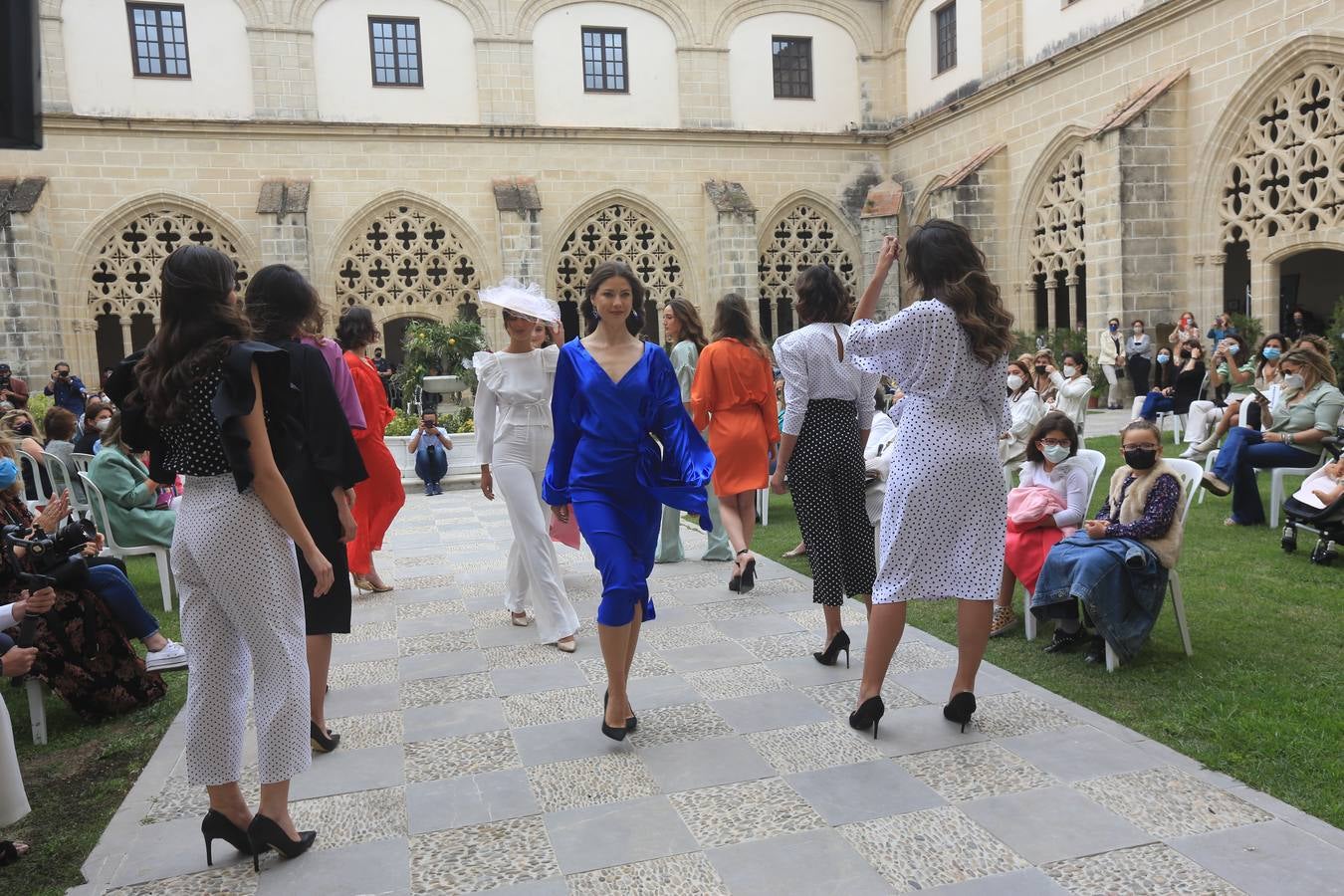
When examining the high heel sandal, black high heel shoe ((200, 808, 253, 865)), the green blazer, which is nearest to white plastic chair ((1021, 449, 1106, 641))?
the high heel sandal

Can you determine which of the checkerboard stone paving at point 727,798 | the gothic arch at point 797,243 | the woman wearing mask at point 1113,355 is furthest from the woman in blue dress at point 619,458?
the gothic arch at point 797,243

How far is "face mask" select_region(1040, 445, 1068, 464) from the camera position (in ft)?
15.3

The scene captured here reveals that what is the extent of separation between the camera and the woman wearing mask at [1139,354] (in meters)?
14.2

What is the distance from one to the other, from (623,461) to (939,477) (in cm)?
116

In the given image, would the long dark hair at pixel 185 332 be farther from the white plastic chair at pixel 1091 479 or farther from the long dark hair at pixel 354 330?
the white plastic chair at pixel 1091 479

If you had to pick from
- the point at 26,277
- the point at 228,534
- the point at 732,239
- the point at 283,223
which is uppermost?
the point at 283,223

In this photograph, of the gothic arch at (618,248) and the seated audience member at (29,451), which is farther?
the gothic arch at (618,248)

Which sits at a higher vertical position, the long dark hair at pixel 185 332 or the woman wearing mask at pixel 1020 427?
the long dark hair at pixel 185 332

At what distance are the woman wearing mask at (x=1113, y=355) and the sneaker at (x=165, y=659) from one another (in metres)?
13.7

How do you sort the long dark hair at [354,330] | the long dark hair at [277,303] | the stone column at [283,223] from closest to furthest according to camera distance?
the long dark hair at [277,303], the long dark hair at [354,330], the stone column at [283,223]

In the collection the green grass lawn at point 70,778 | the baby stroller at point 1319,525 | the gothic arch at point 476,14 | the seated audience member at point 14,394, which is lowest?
the green grass lawn at point 70,778

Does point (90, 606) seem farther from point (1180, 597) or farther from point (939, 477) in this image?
point (1180, 597)

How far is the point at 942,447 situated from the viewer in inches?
133

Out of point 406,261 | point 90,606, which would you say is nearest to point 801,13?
point 406,261
